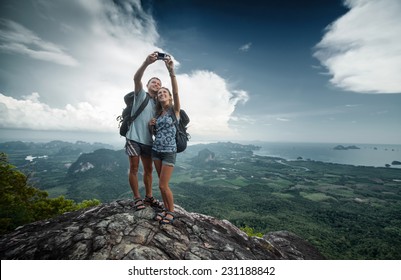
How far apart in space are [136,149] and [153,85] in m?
1.54

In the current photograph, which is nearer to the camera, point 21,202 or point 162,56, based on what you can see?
point 162,56

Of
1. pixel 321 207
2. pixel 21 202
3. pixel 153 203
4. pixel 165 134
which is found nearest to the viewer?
pixel 165 134

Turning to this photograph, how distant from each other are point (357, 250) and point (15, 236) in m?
80.1

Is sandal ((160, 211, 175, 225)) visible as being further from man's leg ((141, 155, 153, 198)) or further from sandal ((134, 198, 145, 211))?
man's leg ((141, 155, 153, 198))

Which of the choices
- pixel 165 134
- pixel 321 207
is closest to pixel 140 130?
pixel 165 134

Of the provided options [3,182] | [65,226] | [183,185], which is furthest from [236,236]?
[183,185]

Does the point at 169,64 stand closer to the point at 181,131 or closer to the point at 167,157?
the point at 181,131

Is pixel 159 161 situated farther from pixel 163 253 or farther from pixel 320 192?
pixel 320 192

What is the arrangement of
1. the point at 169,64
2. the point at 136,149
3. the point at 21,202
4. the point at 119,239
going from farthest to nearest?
the point at 21,202 → the point at 136,149 → the point at 169,64 → the point at 119,239

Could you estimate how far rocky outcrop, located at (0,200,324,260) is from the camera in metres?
3.46

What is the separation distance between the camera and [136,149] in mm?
4305

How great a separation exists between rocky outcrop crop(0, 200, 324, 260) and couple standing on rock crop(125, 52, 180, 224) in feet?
1.49

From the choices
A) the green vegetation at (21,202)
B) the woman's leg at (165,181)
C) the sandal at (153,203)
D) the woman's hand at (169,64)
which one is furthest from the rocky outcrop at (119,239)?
the green vegetation at (21,202)

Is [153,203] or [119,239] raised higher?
[153,203]
